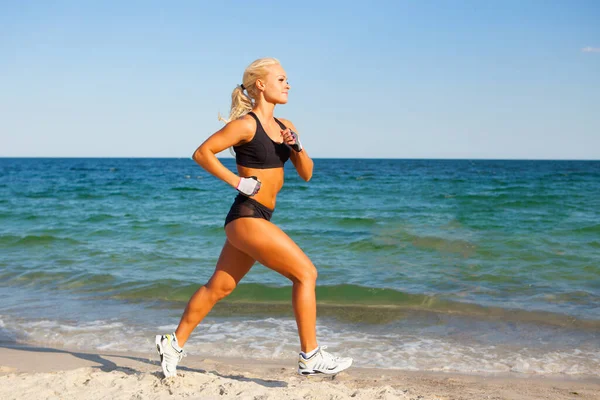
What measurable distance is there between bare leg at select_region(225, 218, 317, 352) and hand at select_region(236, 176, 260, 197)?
0.64 ft

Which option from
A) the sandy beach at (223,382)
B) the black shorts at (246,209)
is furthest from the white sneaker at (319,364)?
the black shorts at (246,209)

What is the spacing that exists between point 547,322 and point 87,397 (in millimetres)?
4877

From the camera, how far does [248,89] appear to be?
12.8ft

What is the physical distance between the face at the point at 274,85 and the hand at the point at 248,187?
1.97 feet

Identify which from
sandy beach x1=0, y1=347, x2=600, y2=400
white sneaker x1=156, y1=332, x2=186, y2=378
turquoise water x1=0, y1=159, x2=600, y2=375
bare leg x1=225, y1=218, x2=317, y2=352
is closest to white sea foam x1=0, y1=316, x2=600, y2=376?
turquoise water x1=0, y1=159, x2=600, y2=375

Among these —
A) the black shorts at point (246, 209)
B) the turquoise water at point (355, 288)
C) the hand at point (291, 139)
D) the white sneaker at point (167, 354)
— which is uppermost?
the hand at point (291, 139)

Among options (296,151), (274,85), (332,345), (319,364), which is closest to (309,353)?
(319,364)

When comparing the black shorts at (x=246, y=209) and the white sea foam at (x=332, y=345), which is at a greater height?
the black shorts at (x=246, y=209)

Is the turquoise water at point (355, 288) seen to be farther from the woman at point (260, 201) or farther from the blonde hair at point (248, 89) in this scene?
the blonde hair at point (248, 89)

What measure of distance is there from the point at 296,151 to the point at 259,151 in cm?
27

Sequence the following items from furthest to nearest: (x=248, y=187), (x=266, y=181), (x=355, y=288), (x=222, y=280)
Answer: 1. (x=355, y=288)
2. (x=222, y=280)
3. (x=266, y=181)
4. (x=248, y=187)

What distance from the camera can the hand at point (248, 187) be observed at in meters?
3.56

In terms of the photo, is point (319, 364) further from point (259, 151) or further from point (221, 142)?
point (221, 142)

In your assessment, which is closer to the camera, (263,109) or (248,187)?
(248,187)
